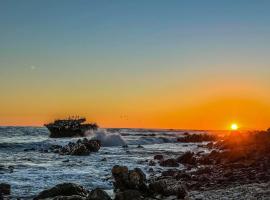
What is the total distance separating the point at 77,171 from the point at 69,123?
7772 centimetres

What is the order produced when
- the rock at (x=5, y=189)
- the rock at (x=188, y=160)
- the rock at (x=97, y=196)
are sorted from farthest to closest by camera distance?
the rock at (x=188, y=160) < the rock at (x=5, y=189) < the rock at (x=97, y=196)

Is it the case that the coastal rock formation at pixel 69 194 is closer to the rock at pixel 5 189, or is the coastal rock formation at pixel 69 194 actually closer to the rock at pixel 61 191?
the rock at pixel 61 191

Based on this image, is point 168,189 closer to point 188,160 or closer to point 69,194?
point 69,194

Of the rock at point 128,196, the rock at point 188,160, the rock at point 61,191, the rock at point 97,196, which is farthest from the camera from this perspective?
the rock at point 188,160

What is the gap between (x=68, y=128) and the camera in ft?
350

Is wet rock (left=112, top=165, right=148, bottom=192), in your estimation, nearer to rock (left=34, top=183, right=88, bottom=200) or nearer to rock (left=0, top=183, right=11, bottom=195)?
rock (left=34, top=183, right=88, bottom=200)

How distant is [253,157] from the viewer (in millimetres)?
35344

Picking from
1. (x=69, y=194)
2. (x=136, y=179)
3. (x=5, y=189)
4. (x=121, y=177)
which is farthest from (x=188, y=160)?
(x=69, y=194)

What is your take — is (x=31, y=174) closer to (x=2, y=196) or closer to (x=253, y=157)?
(x=2, y=196)

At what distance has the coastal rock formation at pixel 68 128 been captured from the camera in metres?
107

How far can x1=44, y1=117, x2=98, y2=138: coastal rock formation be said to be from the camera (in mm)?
106625

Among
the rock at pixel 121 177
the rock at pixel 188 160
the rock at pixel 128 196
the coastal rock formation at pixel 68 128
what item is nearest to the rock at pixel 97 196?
the rock at pixel 128 196

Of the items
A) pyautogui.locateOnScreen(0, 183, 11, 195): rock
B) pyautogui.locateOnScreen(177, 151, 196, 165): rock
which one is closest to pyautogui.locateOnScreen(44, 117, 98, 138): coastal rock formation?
pyautogui.locateOnScreen(177, 151, 196, 165): rock

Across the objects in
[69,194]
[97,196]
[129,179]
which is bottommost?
[69,194]
